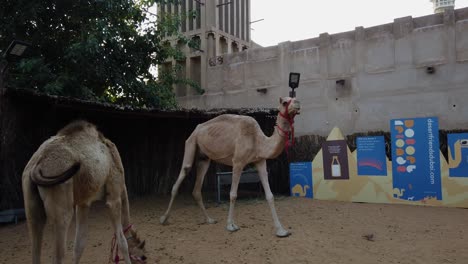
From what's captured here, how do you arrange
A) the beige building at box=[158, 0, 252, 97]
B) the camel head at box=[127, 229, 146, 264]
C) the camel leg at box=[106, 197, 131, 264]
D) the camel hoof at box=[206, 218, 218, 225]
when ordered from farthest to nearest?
the beige building at box=[158, 0, 252, 97]
the camel hoof at box=[206, 218, 218, 225]
the camel head at box=[127, 229, 146, 264]
the camel leg at box=[106, 197, 131, 264]

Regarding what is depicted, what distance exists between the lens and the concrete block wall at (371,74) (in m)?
11.1

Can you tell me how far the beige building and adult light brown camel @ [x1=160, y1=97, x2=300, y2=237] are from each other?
782 cm

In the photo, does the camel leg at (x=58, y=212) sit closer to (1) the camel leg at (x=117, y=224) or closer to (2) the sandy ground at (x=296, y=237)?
(1) the camel leg at (x=117, y=224)

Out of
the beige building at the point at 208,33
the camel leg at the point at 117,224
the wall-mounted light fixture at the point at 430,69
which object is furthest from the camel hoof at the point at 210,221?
the beige building at the point at 208,33

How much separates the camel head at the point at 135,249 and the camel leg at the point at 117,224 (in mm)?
203

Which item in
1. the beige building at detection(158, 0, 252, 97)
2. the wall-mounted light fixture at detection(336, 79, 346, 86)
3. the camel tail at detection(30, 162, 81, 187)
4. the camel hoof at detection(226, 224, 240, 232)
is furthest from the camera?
the beige building at detection(158, 0, 252, 97)

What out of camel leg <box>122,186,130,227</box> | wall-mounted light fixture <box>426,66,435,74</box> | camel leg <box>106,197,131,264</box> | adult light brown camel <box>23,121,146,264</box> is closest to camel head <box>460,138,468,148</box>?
wall-mounted light fixture <box>426,66,435,74</box>

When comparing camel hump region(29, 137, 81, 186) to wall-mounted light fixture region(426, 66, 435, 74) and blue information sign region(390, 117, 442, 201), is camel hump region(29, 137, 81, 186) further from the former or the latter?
wall-mounted light fixture region(426, 66, 435, 74)

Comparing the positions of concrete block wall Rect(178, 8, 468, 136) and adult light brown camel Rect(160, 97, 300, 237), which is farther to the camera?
concrete block wall Rect(178, 8, 468, 136)

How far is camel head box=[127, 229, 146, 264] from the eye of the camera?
4520 mm

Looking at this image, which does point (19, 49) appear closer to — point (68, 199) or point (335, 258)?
point (68, 199)

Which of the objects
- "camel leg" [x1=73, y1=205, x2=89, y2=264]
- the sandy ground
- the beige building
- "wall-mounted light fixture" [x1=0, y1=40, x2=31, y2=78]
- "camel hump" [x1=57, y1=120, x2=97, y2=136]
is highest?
the beige building

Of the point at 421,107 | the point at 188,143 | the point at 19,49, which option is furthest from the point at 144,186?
the point at 421,107

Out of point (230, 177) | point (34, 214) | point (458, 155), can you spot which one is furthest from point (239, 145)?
point (458, 155)
